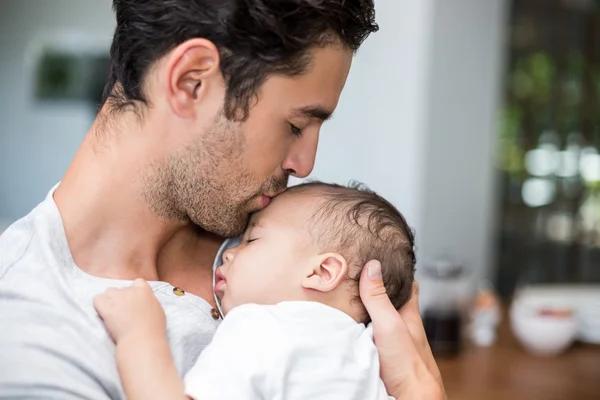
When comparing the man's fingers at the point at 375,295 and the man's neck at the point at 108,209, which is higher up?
the man's neck at the point at 108,209

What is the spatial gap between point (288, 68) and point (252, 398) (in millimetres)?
467

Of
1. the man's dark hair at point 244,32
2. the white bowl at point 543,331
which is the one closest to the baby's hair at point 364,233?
the man's dark hair at point 244,32

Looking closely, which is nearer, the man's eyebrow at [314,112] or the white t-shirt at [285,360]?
the white t-shirt at [285,360]

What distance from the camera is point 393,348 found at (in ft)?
3.89

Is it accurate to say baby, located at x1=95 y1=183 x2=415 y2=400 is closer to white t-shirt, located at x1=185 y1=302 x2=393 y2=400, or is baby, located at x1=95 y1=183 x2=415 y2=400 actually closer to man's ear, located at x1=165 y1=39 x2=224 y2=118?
white t-shirt, located at x1=185 y1=302 x2=393 y2=400

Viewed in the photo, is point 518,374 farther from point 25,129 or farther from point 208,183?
point 25,129

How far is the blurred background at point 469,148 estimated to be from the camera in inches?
86.4

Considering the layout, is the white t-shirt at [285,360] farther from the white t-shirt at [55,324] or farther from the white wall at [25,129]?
the white wall at [25,129]

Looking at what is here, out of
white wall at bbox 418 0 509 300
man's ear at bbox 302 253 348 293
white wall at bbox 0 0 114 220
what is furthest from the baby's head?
white wall at bbox 0 0 114 220

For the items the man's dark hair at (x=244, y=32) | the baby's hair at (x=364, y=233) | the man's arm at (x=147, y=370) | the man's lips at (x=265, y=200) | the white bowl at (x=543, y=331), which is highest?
the man's dark hair at (x=244, y=32)

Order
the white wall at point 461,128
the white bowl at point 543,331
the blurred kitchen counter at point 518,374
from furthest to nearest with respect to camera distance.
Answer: the white wall at point 461,128, the white bowl at point 543,331, the blurred kitchen counter at point 518,374

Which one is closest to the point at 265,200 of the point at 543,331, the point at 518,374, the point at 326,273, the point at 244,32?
the point at 326,273

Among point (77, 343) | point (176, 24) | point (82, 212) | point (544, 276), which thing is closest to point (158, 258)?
point (82, 212)

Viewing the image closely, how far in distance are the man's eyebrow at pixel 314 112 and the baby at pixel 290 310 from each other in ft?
0.48
